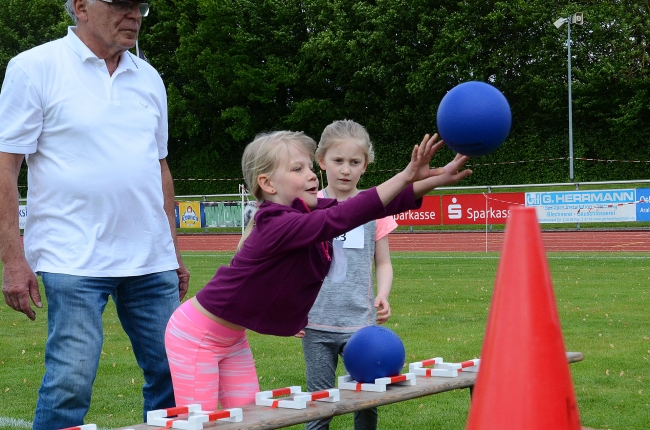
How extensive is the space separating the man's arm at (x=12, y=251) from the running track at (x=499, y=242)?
18.3 metres

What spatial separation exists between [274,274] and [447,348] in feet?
17.0

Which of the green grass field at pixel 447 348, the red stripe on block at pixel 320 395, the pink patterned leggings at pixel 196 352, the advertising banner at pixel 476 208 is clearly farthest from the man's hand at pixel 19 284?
the advertising banner at pixel 476 208

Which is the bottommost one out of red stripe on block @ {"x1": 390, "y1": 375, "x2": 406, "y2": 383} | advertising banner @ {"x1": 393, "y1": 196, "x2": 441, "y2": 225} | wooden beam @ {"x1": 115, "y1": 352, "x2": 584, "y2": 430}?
wooden beam @ {"x1": 115, "y1": 352, "x2": 584, "y2": 430}

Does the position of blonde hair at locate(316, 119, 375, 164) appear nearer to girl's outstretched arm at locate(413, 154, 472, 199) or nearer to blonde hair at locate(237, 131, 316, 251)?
blonde hair at locate(237, 131, 316, 251)

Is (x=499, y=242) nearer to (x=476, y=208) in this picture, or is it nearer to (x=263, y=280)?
(x=476, y=208)

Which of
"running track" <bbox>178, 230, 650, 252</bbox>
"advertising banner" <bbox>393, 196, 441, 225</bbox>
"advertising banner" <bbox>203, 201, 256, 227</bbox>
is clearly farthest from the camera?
"advertising banner" <bbox>203, 201, 256, 227</bbox>

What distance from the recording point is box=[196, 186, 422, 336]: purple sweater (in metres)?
3.79

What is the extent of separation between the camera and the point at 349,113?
44.8 metres

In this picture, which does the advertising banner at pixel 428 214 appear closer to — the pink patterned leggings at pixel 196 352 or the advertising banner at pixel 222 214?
the advertising banner at pixel 222 214

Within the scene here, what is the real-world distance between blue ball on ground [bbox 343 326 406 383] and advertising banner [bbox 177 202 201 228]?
85.5ft

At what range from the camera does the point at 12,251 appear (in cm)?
404

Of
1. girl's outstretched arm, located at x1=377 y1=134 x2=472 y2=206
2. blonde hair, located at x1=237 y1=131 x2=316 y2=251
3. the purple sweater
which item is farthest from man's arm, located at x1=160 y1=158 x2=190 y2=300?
girl's outstretched arm, located at x1=377 y1=134 x2=472 y2=206

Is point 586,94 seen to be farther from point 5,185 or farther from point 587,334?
point 5,185

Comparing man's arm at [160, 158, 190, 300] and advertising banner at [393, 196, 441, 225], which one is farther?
advertising banner at [393, 196, 441, 225]
